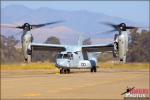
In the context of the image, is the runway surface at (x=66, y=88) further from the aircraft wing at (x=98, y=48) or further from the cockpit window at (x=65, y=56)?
the aircraft wing at (x=98, y=48)

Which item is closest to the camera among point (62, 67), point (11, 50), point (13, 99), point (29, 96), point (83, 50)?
point (13, 99)

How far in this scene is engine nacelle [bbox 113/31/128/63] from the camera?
1670 inches

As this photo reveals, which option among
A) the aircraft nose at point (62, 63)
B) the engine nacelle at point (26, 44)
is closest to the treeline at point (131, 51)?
the aircraft nose at point (62, 63)

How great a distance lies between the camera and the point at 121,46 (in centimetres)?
4278

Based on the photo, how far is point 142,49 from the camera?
135 metres

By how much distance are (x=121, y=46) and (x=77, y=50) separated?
9402 mm

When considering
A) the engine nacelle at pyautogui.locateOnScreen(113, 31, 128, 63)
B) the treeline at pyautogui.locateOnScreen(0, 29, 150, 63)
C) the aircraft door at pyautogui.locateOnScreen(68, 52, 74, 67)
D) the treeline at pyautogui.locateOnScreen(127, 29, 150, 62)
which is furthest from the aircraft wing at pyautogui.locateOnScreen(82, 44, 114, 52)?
the treeline at pyautogui.locateOnScreen(127, 29, 150, 62)

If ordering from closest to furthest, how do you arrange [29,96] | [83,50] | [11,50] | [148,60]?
1. [29,96]
2. [83,50]
3. [148,60]
4. [11,50]

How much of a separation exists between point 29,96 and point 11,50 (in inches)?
5292

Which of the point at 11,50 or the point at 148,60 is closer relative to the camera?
the point at 148,60

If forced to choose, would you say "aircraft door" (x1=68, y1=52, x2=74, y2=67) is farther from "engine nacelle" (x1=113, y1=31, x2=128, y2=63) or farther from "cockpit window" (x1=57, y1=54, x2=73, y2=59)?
"engine nacelle" (x1=113, y1=31, x2=128, y2=63)

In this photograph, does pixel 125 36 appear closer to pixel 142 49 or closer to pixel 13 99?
pixel 13 99

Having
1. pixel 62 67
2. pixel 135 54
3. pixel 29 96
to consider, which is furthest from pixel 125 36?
pixel 135 54

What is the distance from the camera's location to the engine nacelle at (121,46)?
4242 cm
